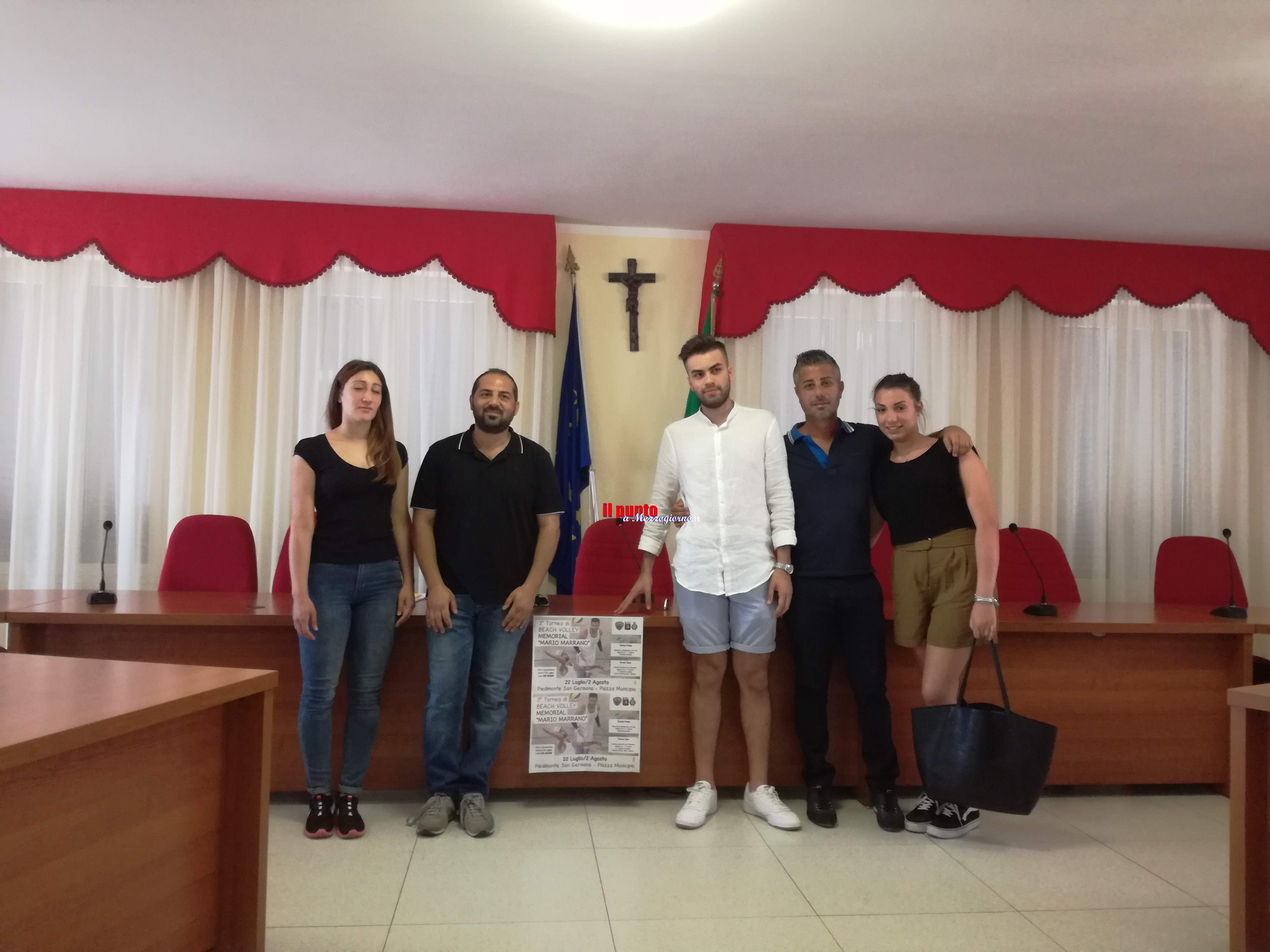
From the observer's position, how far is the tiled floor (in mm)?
1936

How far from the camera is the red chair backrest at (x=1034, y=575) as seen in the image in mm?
3715

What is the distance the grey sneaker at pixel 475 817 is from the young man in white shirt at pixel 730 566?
57cm

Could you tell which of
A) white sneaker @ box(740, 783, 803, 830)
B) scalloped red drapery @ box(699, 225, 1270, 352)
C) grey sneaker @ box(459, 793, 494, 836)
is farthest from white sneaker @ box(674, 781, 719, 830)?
scalloped red drapery @ box(699, 225, 1270, 352)

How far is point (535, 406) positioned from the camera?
14.6 ft

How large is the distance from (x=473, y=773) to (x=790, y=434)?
4.83 ft

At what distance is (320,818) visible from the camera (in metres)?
2.48

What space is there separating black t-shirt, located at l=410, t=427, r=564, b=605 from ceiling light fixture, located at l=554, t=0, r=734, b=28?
1325 mm

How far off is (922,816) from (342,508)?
1976 mm

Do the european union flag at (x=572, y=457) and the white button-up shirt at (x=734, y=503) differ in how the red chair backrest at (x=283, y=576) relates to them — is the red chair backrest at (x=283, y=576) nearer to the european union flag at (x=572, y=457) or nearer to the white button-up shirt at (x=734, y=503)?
the european union flag at (x=572, y=457)

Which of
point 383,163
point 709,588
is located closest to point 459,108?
point 383,163

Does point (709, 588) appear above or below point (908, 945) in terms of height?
above

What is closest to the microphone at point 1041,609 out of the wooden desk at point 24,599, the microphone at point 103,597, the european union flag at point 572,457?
the european union flag at point 572,457

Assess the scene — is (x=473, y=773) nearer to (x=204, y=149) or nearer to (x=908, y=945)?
(x=908, y=945)

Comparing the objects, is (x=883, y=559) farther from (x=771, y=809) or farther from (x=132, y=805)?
(x=132, y=805)
